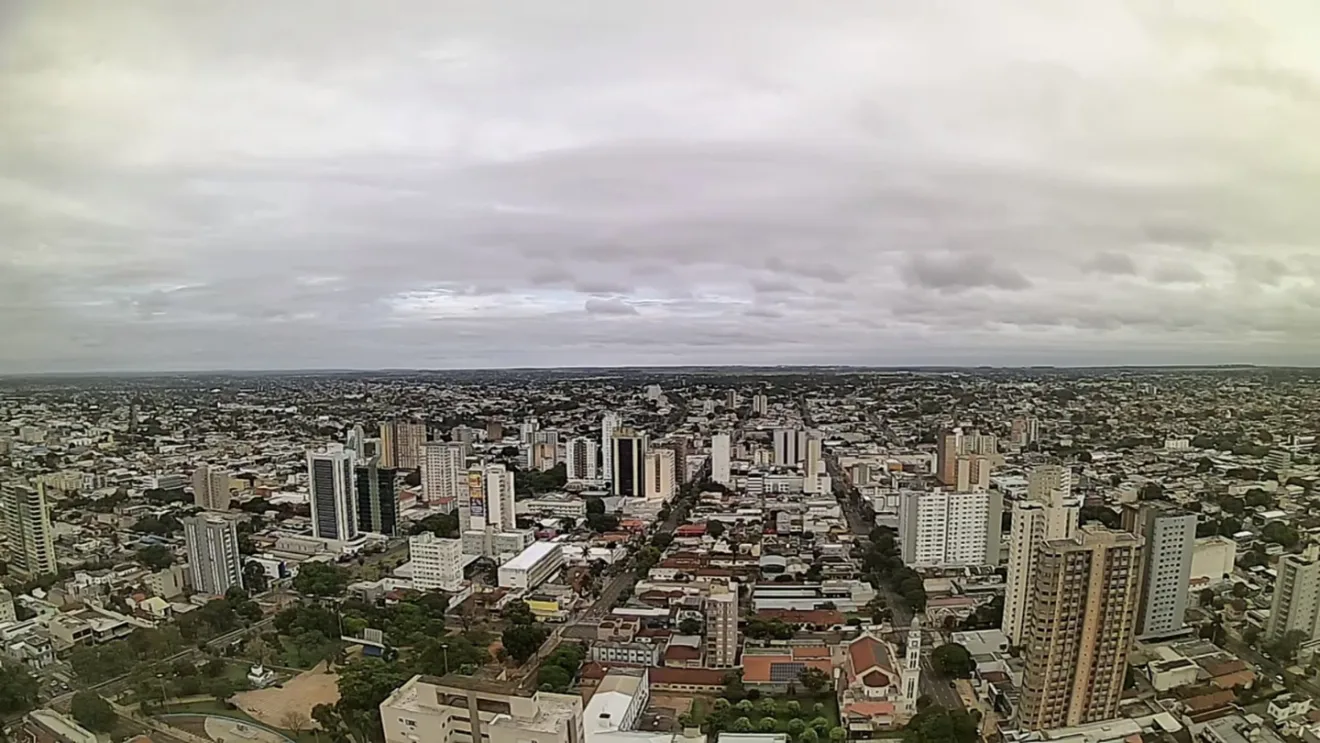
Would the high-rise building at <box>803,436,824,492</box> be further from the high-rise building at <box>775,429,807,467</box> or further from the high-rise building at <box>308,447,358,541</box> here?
the high-rise building at <box>308,447,358,541</box>

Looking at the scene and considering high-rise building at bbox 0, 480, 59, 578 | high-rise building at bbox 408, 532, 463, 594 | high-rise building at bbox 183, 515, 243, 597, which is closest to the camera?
high-rise building at bbox 0, 480, 59, 578

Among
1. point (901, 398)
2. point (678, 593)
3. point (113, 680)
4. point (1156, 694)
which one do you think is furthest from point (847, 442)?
point (113, 680)

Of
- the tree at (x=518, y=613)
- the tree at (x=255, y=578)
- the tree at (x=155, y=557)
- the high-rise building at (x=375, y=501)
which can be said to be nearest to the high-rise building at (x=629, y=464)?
the high-rise building at (x=375, y=501)

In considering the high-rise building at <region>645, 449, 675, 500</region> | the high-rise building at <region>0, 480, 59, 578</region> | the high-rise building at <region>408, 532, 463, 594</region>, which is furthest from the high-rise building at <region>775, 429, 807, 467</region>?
the high-rise building at <region>0, 480, 59, 578</region>

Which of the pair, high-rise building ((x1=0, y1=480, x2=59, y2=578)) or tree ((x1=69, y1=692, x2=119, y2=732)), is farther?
high-rise building ((x1=0, y1=480, x2=59, y2=578))

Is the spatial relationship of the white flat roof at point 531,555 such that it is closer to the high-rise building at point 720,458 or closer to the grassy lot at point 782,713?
the high-rise building at point 720,458

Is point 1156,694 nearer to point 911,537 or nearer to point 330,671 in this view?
point 911,537
